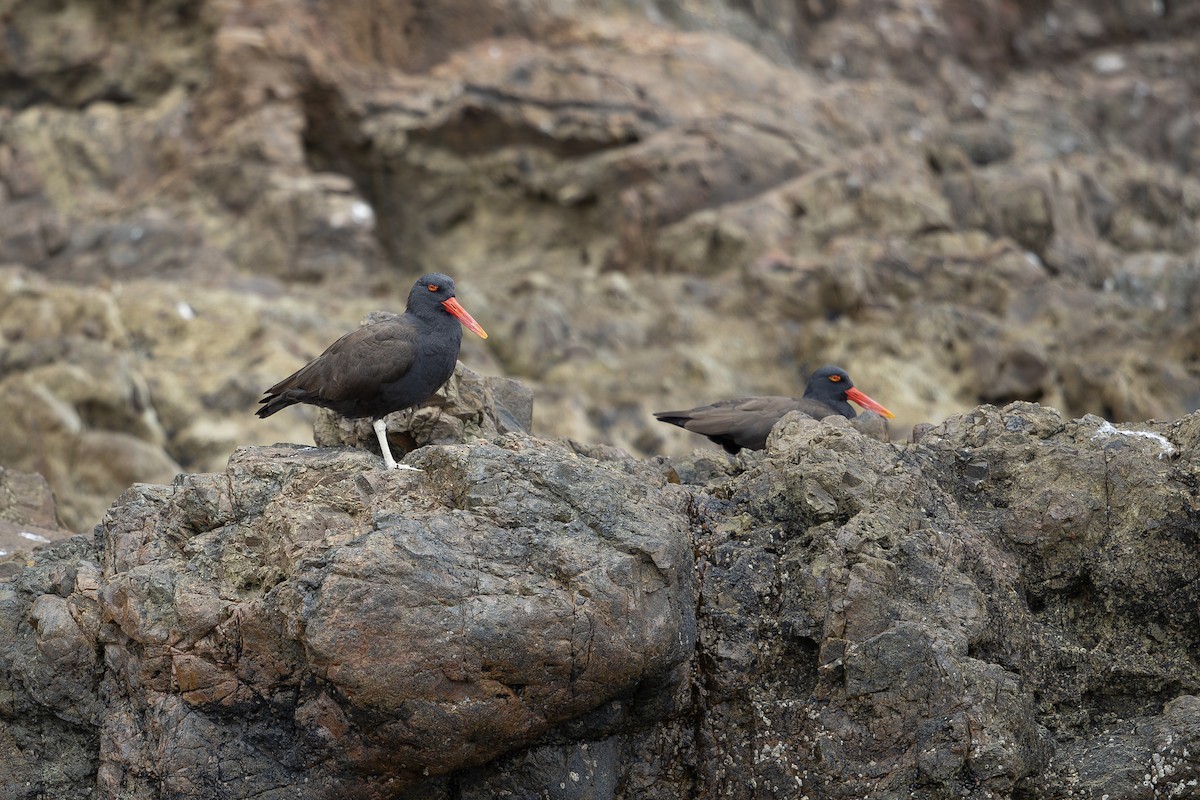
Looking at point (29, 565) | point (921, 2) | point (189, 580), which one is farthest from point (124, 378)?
point (921, 2)

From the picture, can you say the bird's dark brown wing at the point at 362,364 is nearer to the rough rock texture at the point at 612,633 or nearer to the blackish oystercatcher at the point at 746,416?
the rough rock texture at the point at 612,633

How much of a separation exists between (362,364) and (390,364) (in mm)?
191

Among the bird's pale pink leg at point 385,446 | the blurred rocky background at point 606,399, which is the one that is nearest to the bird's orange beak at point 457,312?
the blurred rocky background at point 606,399

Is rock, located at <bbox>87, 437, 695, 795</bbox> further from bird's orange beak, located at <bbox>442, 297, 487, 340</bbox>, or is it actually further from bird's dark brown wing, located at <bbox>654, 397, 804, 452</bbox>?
bird's dark brown wing, located at <bbox>654, 397, 804, 452</bbox>

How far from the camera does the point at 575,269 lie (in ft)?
93.7

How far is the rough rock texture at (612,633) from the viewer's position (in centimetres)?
644

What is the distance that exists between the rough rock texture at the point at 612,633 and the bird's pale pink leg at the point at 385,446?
0.15 m

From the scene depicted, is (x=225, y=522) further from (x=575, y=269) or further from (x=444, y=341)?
(x=575, y=269)

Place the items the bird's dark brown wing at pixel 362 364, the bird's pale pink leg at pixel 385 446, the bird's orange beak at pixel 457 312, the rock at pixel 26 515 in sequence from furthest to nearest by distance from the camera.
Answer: the rock at pixel 26 515 < the bird's orange beak at pixel 457 312 < the bird's dark brown wing at pixel 362 364 < the bird's pale pink leg at pixel 385 446

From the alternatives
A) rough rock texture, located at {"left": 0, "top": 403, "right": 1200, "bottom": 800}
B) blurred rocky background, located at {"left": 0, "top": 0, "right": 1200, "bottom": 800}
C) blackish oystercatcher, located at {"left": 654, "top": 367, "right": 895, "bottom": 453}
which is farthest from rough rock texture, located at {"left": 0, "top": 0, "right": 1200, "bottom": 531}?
rough rock texture, located at {"left": 0, "top": 403, "right": 1200, "bottom": 800}

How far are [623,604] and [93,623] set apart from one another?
295 centimetres

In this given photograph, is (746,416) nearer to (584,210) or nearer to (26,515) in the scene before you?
(26,515)

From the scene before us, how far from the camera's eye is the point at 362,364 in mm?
8125

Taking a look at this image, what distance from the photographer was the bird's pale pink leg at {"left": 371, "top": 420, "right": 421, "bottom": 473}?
7359mm
